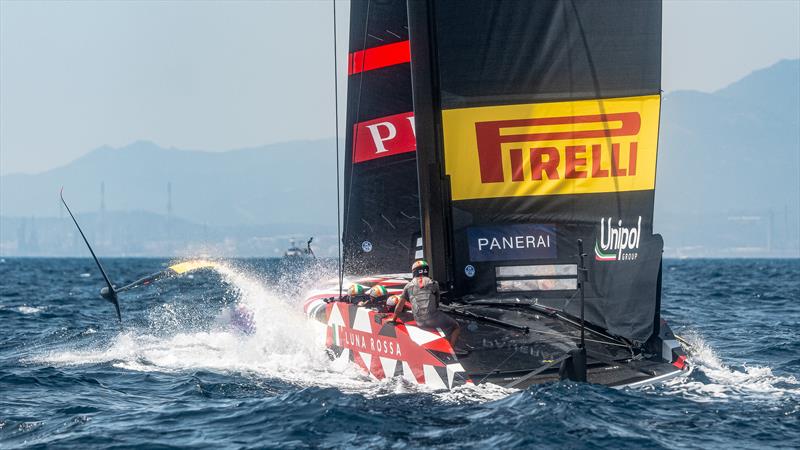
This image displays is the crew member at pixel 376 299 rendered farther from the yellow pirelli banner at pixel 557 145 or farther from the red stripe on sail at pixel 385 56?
the red stripe on sail at pixel 385 56

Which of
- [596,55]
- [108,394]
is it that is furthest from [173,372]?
[596,55]

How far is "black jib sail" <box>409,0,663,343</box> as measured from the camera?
8.89m

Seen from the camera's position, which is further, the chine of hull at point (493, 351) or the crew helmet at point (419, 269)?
the crew helmet at point (419, 269)

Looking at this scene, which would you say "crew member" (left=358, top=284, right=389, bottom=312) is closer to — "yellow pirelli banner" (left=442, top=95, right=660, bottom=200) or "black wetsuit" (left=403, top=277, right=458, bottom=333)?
"black wetsuit" (left=403, top=277, right=458, bottom=333)

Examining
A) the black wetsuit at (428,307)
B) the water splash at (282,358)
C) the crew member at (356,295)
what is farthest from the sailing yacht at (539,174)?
the crew member at (356,295)

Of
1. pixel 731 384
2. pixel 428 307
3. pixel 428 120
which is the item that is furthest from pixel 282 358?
pixel 731 384

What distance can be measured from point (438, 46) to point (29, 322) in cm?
1014

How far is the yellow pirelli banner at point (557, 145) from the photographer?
8914 millimetres

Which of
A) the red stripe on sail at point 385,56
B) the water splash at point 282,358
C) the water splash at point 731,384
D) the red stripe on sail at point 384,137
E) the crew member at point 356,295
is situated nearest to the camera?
the water splash at point 731,384

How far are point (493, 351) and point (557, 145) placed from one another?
6.36ft

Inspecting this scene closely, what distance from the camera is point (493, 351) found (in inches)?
335

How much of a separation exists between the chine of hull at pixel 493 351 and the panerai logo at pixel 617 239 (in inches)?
28.7

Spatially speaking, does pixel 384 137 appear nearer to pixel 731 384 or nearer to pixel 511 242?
pixel 511 242

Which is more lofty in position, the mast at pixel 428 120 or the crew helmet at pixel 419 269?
the mast at pixel 428 120
